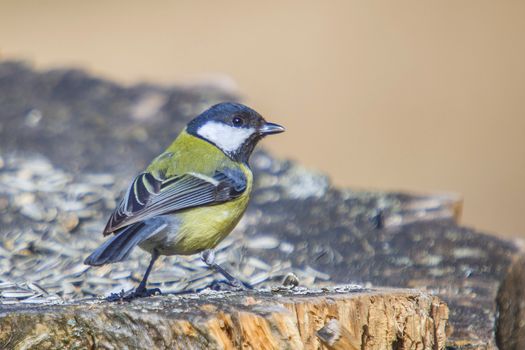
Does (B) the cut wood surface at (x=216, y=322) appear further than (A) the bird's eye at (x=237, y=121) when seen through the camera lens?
No

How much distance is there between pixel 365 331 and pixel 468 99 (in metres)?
6.67

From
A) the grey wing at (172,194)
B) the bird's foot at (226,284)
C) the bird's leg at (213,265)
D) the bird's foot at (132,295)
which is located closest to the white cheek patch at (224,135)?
the grey wing at (172,194)

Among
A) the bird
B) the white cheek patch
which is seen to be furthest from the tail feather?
the white cheek patch

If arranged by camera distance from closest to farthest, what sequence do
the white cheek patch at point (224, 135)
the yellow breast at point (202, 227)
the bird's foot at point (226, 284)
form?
1. the yellow breast at point (202, 227)
2. the bird's foot at point (226, 284)
3. the white cheek patch at point (224, 135)

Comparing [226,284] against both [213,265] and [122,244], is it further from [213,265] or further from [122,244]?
[122,244]

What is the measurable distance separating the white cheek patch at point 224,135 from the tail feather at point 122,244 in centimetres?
70

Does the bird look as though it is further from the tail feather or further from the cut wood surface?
the cut wood surface

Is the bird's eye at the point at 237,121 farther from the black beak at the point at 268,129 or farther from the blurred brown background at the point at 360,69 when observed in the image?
the blurred brown background at the point at 360,69

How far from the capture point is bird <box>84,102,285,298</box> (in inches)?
143

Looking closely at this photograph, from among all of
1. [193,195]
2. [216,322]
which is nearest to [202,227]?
[193,195]

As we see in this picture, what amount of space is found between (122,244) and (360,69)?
280 inches

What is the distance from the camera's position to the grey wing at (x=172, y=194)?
3.66m

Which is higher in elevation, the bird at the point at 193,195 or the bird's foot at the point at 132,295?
the bird at the point at 193,195

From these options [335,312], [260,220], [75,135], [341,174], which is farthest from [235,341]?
[341,174]
